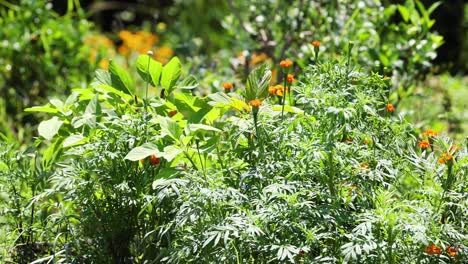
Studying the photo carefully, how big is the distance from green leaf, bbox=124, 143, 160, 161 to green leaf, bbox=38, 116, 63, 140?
396 millimetres

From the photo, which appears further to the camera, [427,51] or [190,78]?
[427,51]

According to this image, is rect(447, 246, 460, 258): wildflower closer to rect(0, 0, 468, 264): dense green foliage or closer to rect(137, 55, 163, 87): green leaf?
rect(0, 0, 468, 264): dense green foliage

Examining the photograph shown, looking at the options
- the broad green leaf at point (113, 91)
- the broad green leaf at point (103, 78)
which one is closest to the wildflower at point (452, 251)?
the broad green leaf at point (113, 91)

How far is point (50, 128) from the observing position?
8.34ft

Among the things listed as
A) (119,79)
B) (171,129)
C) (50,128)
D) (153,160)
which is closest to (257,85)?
(171,129)

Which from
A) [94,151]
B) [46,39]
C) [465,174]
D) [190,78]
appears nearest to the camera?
[465,174]

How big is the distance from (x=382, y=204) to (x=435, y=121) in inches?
105

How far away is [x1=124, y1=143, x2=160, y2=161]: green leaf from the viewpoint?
2225 millimetres

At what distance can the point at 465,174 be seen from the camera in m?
2.24

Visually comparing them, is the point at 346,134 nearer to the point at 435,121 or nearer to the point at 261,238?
the point at 261,238

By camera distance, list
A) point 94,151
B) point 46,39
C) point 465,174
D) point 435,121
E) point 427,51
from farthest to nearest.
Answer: point 46,39
point 435,121
point 427,51
point 94,151
point 465,174

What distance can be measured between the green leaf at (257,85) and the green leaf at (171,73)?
0.32m

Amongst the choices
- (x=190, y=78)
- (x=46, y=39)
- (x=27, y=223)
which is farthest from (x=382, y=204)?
(x=46, y=39)

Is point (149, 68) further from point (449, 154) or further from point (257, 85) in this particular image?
point (449, 154)
